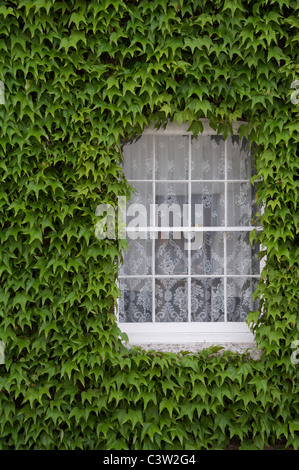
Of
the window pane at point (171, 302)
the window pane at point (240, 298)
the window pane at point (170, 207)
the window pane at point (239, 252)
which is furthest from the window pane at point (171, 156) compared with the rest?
the window pane at point (240, 298)

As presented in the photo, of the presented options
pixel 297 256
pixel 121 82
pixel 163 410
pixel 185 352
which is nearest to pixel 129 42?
pixel 121 82

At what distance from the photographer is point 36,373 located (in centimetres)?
429

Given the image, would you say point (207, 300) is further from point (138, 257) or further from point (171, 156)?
point (171, 156)

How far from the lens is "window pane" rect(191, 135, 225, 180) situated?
183 inches

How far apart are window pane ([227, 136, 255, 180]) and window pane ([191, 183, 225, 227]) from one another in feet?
0.63

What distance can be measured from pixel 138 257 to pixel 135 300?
1.24 feet

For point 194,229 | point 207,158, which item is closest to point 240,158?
point 207,158

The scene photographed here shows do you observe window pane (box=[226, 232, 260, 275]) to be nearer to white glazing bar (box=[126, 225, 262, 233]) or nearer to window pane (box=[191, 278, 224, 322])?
white glazing bar (box=[126, 225, 262, 233])

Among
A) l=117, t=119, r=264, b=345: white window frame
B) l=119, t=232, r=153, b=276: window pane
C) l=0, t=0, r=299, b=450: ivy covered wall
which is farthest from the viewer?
l=119, t=232, r=153, b=276: window pane

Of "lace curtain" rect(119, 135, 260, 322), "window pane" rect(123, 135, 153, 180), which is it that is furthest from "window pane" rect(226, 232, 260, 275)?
"window pane" rect(123, 135, 153, 180)

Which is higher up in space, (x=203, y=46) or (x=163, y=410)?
(x=203, y=46)

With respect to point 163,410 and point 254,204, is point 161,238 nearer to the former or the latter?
point 254,204

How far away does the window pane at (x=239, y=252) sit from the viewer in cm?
464

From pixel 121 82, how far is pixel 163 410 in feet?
8.86
